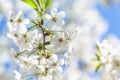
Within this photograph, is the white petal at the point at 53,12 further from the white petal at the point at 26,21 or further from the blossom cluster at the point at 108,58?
the blossom cluster at the point at 108,58

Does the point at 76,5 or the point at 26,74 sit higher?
the point at 76,5

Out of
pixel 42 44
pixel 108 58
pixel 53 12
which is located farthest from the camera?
pixel 108 58

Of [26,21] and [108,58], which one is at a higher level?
[108,58]

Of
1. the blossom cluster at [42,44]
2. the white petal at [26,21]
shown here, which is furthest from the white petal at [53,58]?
the white petal at [26,21]

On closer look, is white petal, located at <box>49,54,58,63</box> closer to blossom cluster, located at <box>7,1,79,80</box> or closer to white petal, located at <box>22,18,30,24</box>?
blossom cluster, located at <box>7,1,79,80</box>

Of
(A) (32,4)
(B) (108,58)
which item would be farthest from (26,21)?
(B) (108,58)

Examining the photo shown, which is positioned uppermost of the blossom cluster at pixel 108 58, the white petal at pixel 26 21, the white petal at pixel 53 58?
the blossom cluster at pixel 108 58

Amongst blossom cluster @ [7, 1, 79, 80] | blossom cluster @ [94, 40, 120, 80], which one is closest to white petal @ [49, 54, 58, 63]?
blossom cluster @ [7, 1, 79, 80]

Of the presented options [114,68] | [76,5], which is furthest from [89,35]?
[114,68]

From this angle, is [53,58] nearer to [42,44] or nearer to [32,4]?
[42,44]

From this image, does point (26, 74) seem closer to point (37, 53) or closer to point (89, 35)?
point (37, 53)

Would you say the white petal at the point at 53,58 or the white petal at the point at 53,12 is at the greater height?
the white petal at the point at 53,12
